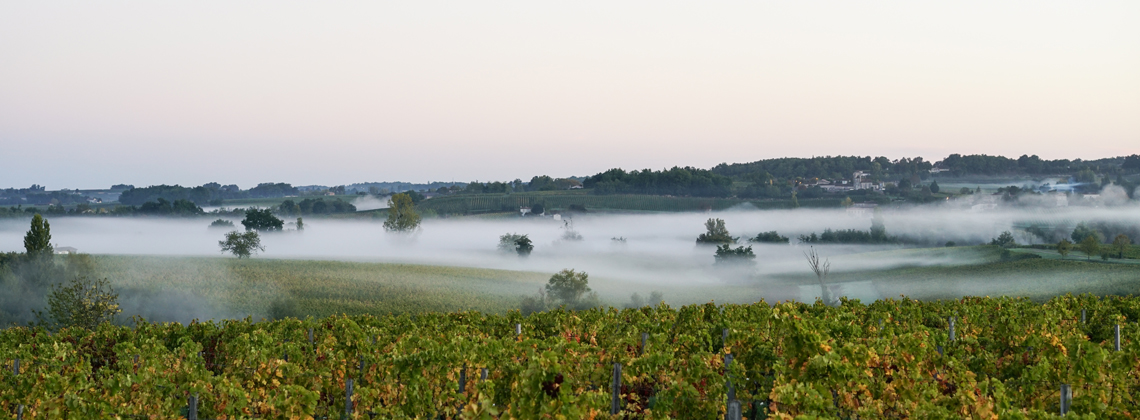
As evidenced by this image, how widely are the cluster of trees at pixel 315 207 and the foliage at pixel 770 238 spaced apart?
5645cm

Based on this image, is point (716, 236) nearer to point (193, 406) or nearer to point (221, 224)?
point (221, 224)

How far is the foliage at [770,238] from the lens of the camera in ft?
253

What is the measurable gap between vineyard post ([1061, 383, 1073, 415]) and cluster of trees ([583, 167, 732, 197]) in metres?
98.9

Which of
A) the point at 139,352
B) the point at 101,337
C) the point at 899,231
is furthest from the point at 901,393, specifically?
the point at 899,231

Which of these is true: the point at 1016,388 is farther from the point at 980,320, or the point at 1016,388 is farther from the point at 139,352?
the point at 139,352

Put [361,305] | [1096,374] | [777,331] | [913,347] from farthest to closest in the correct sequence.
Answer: [361,305] < [777,331] < [913,347] < [1096,374]

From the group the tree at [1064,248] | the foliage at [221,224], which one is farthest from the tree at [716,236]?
the foliage at [221,224]

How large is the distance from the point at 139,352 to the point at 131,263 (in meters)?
41.2

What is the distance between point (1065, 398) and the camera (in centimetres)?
891

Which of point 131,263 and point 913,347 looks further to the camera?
point 131,263

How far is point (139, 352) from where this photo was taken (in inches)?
551

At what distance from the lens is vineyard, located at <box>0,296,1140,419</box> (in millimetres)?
9039

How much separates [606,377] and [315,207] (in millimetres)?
109160

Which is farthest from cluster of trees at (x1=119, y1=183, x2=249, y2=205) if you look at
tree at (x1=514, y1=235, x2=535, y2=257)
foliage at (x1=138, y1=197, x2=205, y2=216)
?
tree at (x1=514, y1=235, x2=535, y2=257)
